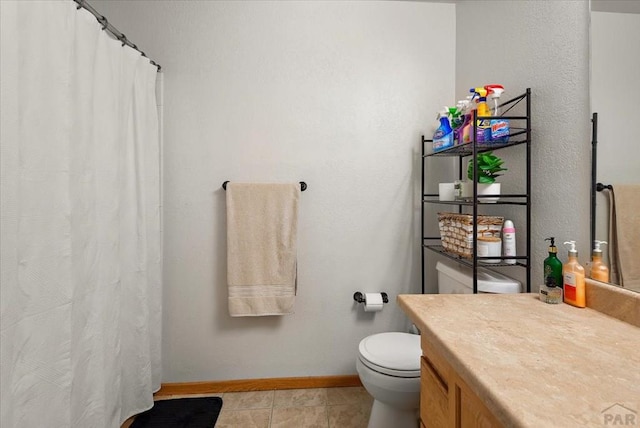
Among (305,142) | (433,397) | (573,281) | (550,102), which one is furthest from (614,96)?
(305,142)

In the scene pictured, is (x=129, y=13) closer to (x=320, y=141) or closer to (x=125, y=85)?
(x=125, y=85)

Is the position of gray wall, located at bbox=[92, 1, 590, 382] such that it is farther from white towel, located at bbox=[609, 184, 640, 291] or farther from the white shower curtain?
white towel, located at bbox=[609, 184, 640, 291]

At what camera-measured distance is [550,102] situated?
118 cm

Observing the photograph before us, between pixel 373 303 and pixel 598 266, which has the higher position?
pixel 598 266

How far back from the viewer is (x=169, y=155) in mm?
1784

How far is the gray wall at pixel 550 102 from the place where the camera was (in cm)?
107

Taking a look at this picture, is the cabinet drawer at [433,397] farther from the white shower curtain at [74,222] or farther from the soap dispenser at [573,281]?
the white shower curtain at [74,222]

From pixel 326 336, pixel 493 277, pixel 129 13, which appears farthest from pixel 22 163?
pixel 493 277

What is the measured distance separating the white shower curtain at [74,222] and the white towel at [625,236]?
166 centimetres

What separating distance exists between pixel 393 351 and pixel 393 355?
4 cm

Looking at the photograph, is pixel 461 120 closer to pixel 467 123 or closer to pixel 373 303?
pixel 467 123

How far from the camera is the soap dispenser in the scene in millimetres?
973

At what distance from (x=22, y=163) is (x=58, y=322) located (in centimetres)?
47

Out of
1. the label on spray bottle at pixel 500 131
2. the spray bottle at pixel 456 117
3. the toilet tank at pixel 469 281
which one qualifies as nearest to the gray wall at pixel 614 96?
the label on spray bottle at pixel 500 131
